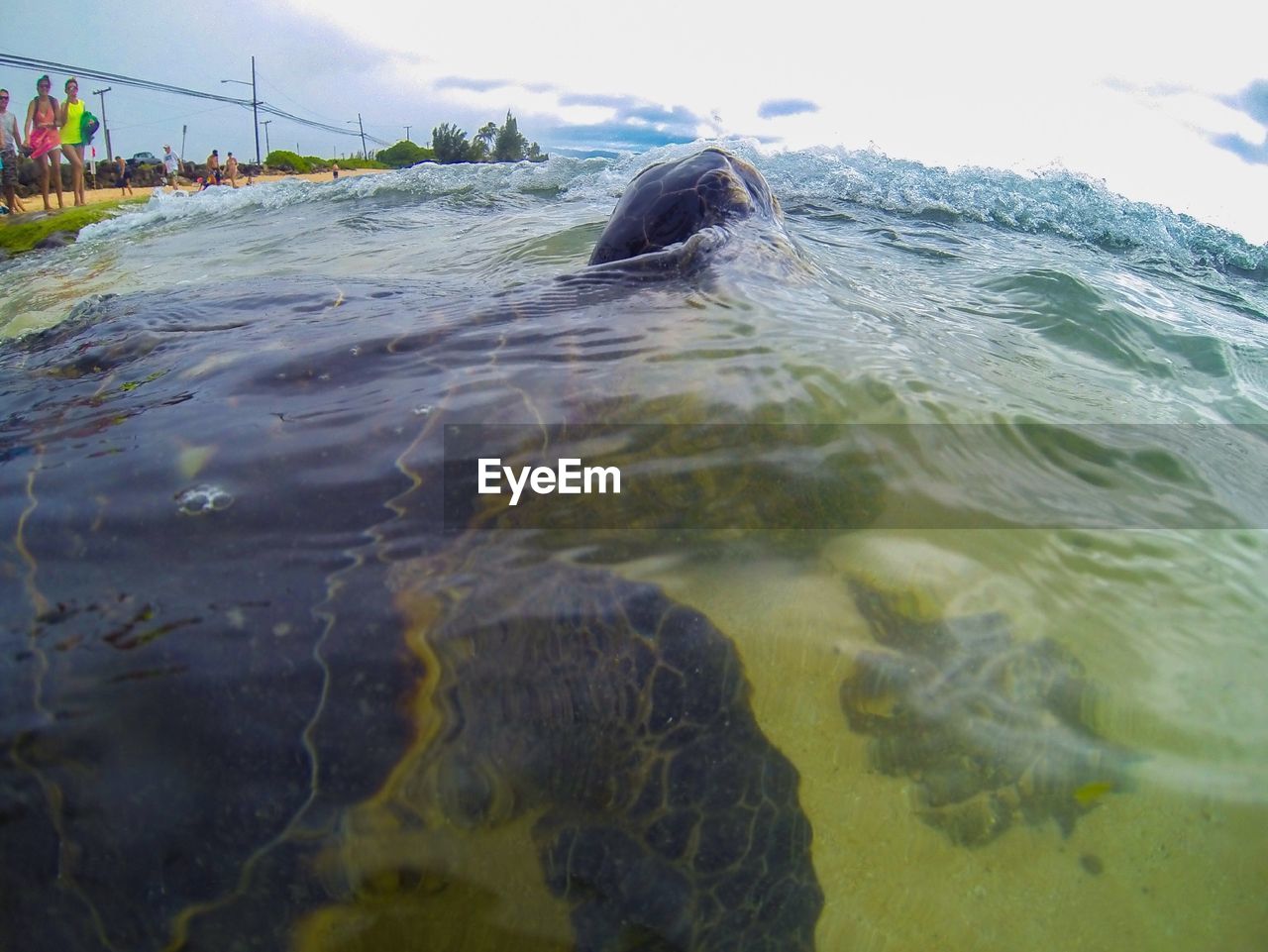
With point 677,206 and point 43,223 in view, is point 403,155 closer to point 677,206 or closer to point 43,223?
point 43,223

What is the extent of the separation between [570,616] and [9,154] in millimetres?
14511

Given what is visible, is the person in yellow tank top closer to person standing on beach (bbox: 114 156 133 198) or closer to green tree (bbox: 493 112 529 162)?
person standing on beach (bbox: 114 156 133 198)

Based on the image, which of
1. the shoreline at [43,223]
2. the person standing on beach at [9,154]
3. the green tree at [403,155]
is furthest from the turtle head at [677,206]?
the green tree at [403,155]

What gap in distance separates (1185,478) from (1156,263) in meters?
6.98

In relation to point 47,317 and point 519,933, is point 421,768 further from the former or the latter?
point 47,317

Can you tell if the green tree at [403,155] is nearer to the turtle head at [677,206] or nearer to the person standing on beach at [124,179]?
the person standing on beach at [124,179]

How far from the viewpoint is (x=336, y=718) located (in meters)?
1.13

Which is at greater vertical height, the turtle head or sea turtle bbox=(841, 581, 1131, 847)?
the turtle head

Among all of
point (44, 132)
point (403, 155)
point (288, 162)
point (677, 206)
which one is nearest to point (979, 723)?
point (677, 206)

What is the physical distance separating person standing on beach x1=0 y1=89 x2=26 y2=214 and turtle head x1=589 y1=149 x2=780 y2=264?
1119cm

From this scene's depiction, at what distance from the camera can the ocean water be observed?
103 centimetres

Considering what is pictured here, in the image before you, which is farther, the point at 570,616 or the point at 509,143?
the point at 509,143

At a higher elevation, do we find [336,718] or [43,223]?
[43,223]

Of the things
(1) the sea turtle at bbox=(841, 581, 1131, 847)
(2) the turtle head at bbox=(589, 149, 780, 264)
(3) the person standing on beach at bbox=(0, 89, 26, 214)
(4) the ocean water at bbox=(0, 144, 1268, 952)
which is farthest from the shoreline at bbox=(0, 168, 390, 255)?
(1) the sea turtle at bbox=(841, 581, 1131, 847)
